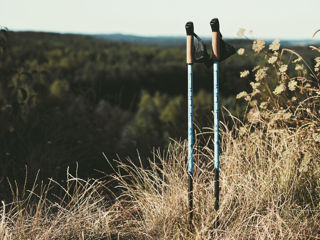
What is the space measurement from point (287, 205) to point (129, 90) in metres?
7.00

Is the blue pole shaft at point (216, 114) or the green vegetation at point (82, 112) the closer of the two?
the blue pole shaft at point (216, 114)

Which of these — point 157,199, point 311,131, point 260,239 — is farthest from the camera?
point 311,131

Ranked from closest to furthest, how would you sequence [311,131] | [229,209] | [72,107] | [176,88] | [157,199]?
1. [229,209]
2. [157,199]
3. [311,131]
4. [72,107]
5. [176,88]

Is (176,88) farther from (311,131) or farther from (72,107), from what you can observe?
(311,131)

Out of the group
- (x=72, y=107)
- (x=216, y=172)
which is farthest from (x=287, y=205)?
(x=72, y=107)

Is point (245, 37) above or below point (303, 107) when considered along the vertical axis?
above

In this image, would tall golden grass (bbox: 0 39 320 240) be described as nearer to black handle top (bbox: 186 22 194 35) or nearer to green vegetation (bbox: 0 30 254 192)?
black handle top (bbox: 186 22 194 35)

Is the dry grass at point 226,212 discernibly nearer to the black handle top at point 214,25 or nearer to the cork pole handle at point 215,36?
the cork pole handle at point 215,36

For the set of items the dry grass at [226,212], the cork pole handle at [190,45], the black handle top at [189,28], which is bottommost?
the dry grass at [226,212]

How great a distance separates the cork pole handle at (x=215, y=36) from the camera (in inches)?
101

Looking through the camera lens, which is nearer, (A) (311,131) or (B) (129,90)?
(A) (311,131)

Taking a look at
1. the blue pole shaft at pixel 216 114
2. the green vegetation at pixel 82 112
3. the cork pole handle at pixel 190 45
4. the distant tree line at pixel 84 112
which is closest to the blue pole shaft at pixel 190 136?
the cork pole handle at pixel 190 45

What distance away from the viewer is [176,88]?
950 cm

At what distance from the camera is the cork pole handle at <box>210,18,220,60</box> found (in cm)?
255
